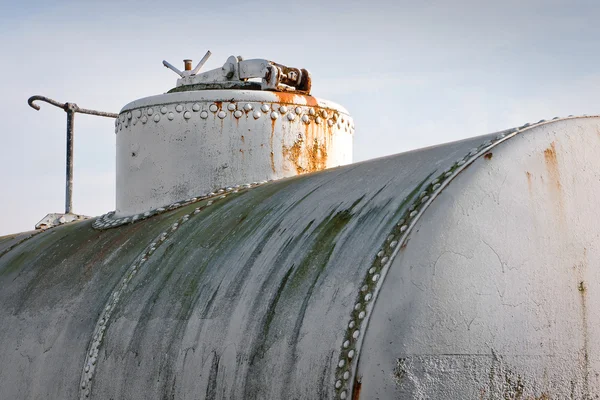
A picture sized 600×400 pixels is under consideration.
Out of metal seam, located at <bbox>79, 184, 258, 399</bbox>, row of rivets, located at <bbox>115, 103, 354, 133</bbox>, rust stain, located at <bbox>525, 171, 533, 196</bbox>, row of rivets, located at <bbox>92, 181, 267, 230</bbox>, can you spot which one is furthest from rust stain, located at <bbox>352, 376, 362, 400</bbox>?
row of rivets, located at <bbox>115, 103, 354, 133</bbox>

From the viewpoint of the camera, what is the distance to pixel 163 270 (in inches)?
181

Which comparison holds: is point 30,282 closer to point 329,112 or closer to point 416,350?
point 329,112

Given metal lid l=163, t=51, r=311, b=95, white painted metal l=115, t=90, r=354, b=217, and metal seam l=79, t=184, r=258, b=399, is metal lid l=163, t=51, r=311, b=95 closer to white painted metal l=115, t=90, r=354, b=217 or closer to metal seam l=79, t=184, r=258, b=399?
white painted metal l=115, t=90, r=354, b=217

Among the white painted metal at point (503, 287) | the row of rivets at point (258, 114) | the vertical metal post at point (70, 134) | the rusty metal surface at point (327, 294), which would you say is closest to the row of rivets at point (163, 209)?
the row of rivets at point (258, 114)

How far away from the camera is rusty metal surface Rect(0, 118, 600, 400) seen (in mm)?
3104

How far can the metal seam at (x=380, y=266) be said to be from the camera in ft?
10.2

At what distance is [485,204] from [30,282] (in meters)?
3.39

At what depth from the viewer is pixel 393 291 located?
3.12m

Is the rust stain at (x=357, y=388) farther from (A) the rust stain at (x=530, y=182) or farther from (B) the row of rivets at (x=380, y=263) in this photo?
(A) the rust stain at (x=530, y=182)

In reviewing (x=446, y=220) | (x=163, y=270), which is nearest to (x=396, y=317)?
(x=446, y=220)

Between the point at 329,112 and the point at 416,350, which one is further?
the point at 329,112

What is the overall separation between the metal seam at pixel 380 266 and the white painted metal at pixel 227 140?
2697 millimetres

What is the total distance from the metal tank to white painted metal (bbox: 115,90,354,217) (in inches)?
56.2

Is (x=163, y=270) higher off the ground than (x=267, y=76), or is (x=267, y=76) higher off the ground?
(x=267, y=76)
